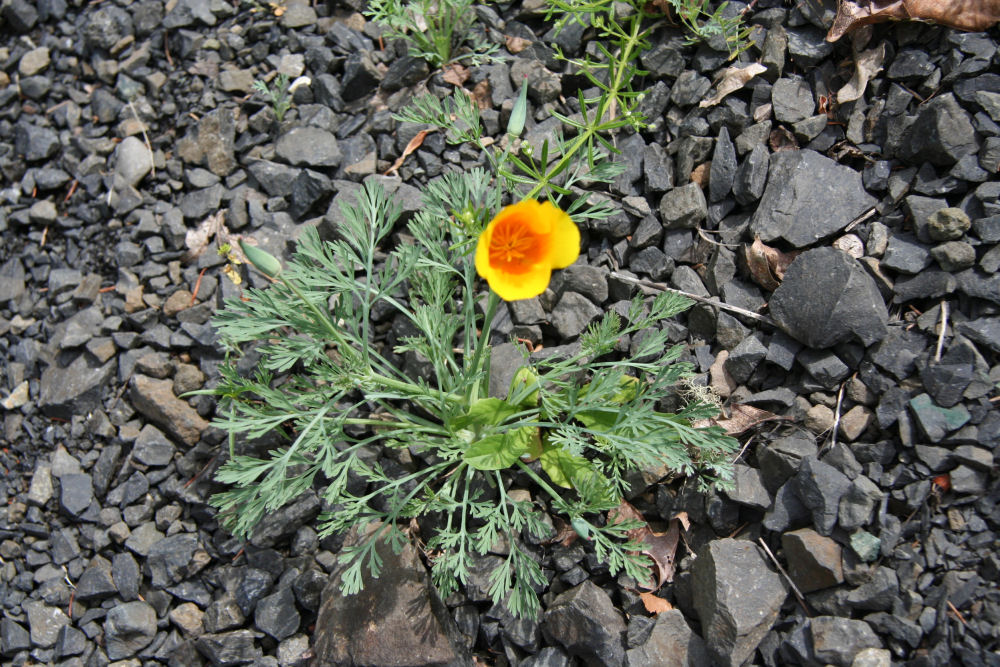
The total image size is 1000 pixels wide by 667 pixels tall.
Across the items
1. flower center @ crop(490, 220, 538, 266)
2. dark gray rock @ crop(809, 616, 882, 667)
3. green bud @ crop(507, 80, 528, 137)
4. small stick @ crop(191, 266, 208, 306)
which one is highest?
green bud @ crop(507, 80, 528, 137)

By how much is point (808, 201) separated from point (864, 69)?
0.72 metres

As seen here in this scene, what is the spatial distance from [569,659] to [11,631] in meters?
2.59

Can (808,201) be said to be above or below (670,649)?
above

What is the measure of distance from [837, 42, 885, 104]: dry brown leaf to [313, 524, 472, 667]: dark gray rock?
A: 2966 millimetres

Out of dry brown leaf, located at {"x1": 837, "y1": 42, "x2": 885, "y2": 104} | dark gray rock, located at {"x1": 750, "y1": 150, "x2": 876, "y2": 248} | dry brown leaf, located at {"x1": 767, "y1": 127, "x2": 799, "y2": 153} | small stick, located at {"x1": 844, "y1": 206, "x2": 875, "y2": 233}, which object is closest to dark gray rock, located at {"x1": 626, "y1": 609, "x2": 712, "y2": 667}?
dark gray rock, located at {"x1": 750, "y1": 150, "x2": 876, "y2": 248}

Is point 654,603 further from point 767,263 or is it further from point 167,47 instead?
point 167,47

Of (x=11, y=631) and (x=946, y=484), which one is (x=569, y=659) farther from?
(x=11, y=631)

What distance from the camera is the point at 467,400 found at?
311 cm

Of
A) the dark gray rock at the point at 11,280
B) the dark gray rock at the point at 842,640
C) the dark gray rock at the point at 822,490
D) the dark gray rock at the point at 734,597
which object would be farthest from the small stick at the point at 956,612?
the dark gray rock at the point at 11,280

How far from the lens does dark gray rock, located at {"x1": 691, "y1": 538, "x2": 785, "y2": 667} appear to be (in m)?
2.68

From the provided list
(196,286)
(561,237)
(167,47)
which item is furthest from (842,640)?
(167,47)

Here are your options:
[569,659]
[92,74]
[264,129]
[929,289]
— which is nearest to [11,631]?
[569,659]

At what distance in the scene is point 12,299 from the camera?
4074mm

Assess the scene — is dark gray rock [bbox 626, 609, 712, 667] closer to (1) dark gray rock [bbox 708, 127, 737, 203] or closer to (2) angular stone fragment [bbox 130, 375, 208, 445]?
(1) dark gray rock [bbox 708, 127, 737, 203]
